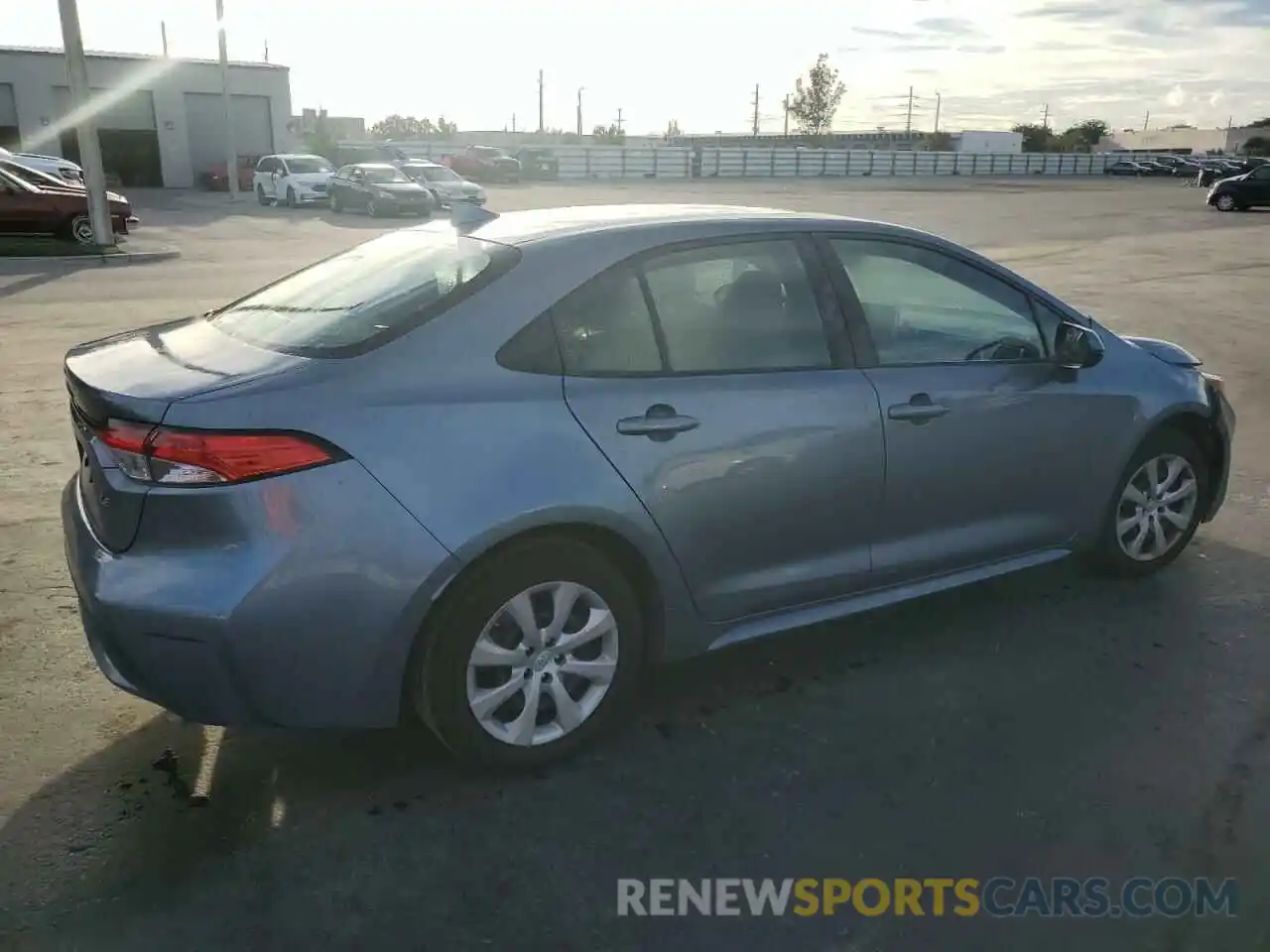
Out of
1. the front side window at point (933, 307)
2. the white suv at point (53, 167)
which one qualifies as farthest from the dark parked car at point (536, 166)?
the front side window at point (933, 307)

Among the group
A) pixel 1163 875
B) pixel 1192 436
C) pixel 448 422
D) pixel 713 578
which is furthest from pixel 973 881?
pixel 1192 436

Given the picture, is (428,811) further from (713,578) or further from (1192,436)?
(1192,436)

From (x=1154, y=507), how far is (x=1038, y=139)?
356 ft

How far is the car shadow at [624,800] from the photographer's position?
8.89 ft

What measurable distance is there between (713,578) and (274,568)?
4.46 feet

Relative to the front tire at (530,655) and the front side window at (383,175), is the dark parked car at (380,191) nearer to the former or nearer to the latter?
the front side window at (383,175)

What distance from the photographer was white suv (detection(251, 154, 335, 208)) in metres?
31.8

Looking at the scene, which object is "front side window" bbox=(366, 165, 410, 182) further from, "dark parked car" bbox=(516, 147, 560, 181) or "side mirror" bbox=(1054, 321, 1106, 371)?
"side mirror" bbox=(1054, 321, 1106, 371)

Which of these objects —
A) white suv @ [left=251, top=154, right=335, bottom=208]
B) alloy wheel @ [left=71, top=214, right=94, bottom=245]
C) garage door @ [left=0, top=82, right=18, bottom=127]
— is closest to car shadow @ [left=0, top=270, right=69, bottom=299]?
alloy wheel @ [left=71, top=214, right=94, bottom=245]

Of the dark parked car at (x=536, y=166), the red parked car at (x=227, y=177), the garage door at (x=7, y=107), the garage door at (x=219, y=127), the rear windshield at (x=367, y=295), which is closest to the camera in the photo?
the rear windshield at (x=367, y=295)

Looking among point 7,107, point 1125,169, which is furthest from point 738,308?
point 1125,169

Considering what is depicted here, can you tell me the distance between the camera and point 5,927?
2.59 metres

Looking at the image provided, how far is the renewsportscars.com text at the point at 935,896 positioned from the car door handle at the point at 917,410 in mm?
1536

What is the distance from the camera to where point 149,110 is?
43.8 metres
